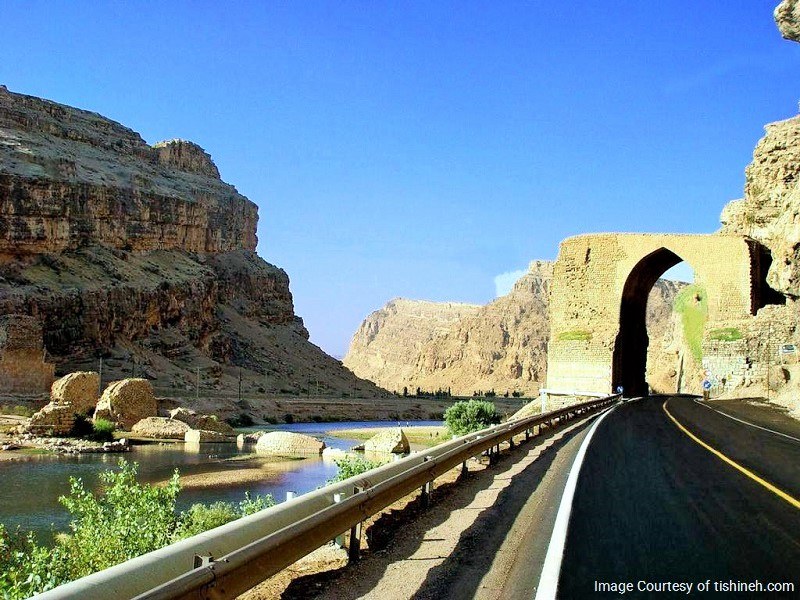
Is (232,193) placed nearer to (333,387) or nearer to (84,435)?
(333,387)

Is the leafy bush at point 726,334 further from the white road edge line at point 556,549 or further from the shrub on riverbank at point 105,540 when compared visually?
the shrub on riverbank at point 105,540

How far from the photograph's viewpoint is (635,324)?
5169cm

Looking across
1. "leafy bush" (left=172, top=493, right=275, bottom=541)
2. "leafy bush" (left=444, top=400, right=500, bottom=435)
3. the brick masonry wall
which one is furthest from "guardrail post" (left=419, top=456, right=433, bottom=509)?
the brick masonry wall

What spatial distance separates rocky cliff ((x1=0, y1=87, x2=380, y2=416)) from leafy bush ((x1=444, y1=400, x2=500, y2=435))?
1528 inches

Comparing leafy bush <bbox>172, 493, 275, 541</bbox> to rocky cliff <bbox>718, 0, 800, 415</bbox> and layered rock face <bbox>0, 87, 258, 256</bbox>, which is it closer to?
rocky cliff <bbox>718, 0, 800, 415</bbox>

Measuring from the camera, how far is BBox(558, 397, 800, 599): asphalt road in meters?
5.71

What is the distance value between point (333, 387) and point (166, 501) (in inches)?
4254

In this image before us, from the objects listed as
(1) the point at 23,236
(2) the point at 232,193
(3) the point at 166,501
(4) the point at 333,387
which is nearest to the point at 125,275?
(1) the point at 23,236

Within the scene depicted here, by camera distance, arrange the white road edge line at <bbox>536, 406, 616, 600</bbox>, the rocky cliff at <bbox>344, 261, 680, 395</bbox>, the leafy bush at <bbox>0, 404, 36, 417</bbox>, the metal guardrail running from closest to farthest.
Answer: the metal guardrail, the white road edge line at <bbox>536, 406, 616, 600</bbox>, the leafy bush at <bbox>0, 404, 36, 417</bbox>, the rocky cliff at <bbox>344, 261, 680, 395</bbox>

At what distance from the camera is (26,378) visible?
185 feet

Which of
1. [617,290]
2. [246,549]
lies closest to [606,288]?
[617,290]

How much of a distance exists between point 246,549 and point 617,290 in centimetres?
4314

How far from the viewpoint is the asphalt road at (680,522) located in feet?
18.7

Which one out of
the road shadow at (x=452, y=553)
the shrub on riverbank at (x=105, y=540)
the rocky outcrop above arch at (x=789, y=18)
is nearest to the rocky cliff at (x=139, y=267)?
the rocky outcrop above arch at (x=789, y=18)
